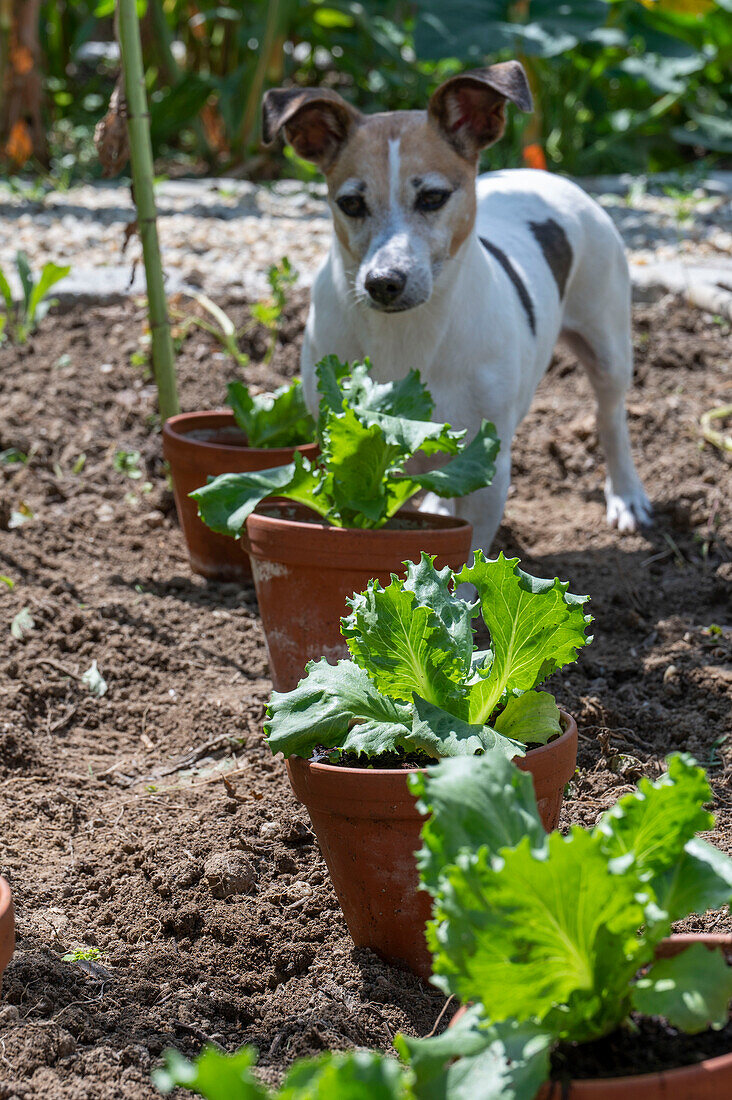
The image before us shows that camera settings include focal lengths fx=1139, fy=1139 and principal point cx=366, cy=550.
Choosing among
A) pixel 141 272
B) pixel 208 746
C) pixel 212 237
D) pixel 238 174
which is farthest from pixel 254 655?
pixel 238 174

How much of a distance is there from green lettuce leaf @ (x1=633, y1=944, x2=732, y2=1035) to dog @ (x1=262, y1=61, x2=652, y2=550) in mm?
2185

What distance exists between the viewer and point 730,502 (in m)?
4.27

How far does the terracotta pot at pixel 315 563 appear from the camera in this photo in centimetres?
267

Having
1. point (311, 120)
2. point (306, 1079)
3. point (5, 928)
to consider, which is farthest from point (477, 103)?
point (306, 1079)

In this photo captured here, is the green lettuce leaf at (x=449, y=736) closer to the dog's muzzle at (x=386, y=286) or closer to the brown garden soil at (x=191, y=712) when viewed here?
the brown garden soil at (x=191, y=712)

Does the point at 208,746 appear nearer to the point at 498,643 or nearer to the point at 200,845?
the point at 200,845

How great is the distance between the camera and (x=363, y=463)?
102 inches

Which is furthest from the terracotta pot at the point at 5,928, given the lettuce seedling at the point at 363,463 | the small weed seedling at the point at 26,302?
the small weed seedling at the point at 26,302

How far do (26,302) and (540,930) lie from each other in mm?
4637

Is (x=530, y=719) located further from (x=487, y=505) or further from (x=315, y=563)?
(x=487, y=505)

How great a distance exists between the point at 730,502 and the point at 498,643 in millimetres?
2600

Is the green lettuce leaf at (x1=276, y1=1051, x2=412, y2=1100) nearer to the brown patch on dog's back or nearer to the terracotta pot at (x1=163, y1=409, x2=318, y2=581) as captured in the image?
the terracotta pot at (x1=163, y1=409, x2=318, y2=581)

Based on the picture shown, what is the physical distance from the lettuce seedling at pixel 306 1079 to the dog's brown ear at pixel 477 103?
2842 millimetres

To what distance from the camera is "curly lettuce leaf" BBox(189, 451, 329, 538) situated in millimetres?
2705
